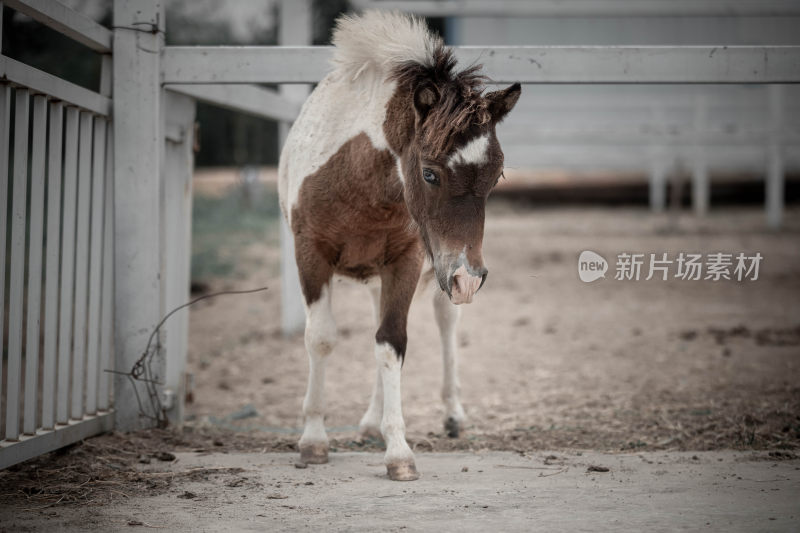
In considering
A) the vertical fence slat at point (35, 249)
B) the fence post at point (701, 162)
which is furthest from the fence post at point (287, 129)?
the fence post at point (701, 162)

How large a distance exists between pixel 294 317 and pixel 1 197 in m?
4.57

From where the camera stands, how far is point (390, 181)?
3537mm

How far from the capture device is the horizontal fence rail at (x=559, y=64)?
158 inches

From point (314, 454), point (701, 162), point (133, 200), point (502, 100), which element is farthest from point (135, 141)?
point (701, 162)

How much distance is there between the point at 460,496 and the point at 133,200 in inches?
93.7

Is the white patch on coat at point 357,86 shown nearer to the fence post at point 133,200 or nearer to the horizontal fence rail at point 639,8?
the fence post at point 133,200

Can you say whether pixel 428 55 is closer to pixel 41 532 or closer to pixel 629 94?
pixel 41 532

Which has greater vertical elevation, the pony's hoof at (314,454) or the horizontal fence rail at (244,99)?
the horizontal fence rail at (244,99)

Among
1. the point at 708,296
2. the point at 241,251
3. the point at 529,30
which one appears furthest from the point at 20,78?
the point at 529,30

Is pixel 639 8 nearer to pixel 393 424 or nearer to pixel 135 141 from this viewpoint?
pixel 135 141

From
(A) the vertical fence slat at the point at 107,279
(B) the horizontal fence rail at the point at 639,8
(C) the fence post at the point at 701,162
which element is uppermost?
(C) the fence post at the point at 701,162

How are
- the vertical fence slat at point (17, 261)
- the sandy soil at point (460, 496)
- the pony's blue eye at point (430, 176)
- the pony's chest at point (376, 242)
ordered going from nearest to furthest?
the sandy soil at point (460, 496)
the pony's blue eye at point (430, 176)
the vertical fence slat at point (17, 261)
the pony's chest at point (376, 242)

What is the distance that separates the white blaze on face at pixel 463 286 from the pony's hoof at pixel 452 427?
5.55 ft

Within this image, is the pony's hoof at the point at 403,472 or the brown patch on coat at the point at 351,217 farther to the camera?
the brown patch on coat at the point at 351,217
